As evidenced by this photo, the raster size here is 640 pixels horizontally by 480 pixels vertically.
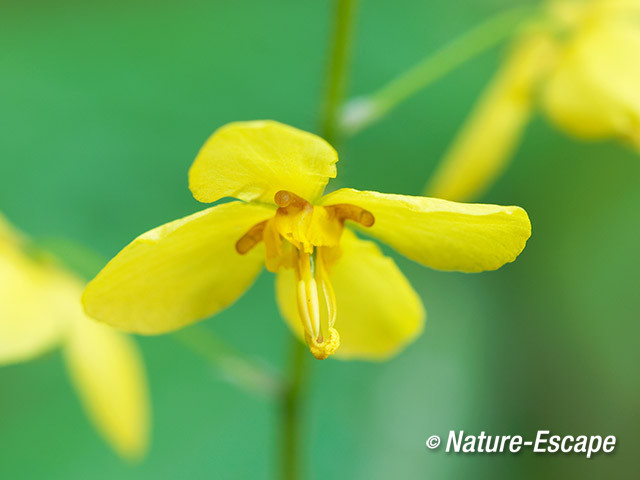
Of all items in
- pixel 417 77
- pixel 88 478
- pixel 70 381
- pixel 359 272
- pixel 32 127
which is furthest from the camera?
pixel 32 127

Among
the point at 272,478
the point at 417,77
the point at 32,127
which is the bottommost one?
the point at 272,478

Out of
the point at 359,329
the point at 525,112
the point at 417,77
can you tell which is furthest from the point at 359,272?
the point at 525,112

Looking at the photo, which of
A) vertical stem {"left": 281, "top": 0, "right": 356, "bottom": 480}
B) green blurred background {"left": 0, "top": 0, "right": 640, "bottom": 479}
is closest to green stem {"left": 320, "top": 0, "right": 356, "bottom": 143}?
vertical stem {"left": 281, "top": 0, "right": 356, "bottom": 480}

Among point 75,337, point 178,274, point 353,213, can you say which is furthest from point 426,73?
point 75,337

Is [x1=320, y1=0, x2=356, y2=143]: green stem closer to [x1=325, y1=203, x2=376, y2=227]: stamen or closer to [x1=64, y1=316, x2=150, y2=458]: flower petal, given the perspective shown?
[x1=325, y1=203, x2=376, y2=227]: stamen

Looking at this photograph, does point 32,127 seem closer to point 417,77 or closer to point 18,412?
point 18,412

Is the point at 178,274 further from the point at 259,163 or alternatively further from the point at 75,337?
the point at 75,337

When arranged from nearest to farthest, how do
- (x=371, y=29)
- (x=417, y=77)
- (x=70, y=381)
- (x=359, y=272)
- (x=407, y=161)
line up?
(x=359, y=272) < (x=417, y=77) < (x=70, y=381) < (x=407, y=161) < (x=371, y=29)

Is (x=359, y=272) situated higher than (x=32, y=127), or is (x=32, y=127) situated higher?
(x=32, y=127)
